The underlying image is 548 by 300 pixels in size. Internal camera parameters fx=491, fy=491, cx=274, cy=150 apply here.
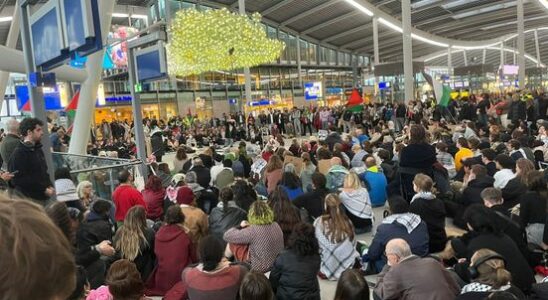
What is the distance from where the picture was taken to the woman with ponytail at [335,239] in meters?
5.41

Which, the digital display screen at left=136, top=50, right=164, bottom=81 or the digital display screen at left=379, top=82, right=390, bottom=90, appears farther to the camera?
the digital display screen at left=379, top=82, right=390, bottom=90

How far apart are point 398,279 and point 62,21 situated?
456 centimetres

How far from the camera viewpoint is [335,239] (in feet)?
17.7

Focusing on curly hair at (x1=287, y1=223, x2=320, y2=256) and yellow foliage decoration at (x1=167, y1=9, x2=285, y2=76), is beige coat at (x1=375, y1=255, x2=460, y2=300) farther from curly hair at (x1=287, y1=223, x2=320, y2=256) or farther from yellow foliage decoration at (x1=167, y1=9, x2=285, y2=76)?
yellow foliage decoration at (x1=167, y1=9, x2=285, y2=76)

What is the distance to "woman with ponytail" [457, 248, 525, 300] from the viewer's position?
324 cm

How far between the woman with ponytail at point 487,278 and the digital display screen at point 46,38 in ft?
16.3

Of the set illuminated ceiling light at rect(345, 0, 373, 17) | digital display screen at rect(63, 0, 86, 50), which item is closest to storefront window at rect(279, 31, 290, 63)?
illuminated ceiling light at rect(345, 0, 373, 17)

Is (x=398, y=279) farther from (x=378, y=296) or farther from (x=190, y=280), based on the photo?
(x=190, y=280)

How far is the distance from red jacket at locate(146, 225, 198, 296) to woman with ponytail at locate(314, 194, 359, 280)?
1.45 m

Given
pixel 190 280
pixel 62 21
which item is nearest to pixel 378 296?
pixel 190 280

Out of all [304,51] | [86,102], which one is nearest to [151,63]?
[86,102]

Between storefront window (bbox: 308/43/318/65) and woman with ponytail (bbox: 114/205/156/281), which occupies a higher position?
storefront window (bbox: 308/43/318/65)

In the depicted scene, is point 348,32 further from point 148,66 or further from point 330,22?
point 148,66

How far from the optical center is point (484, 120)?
18.2m
